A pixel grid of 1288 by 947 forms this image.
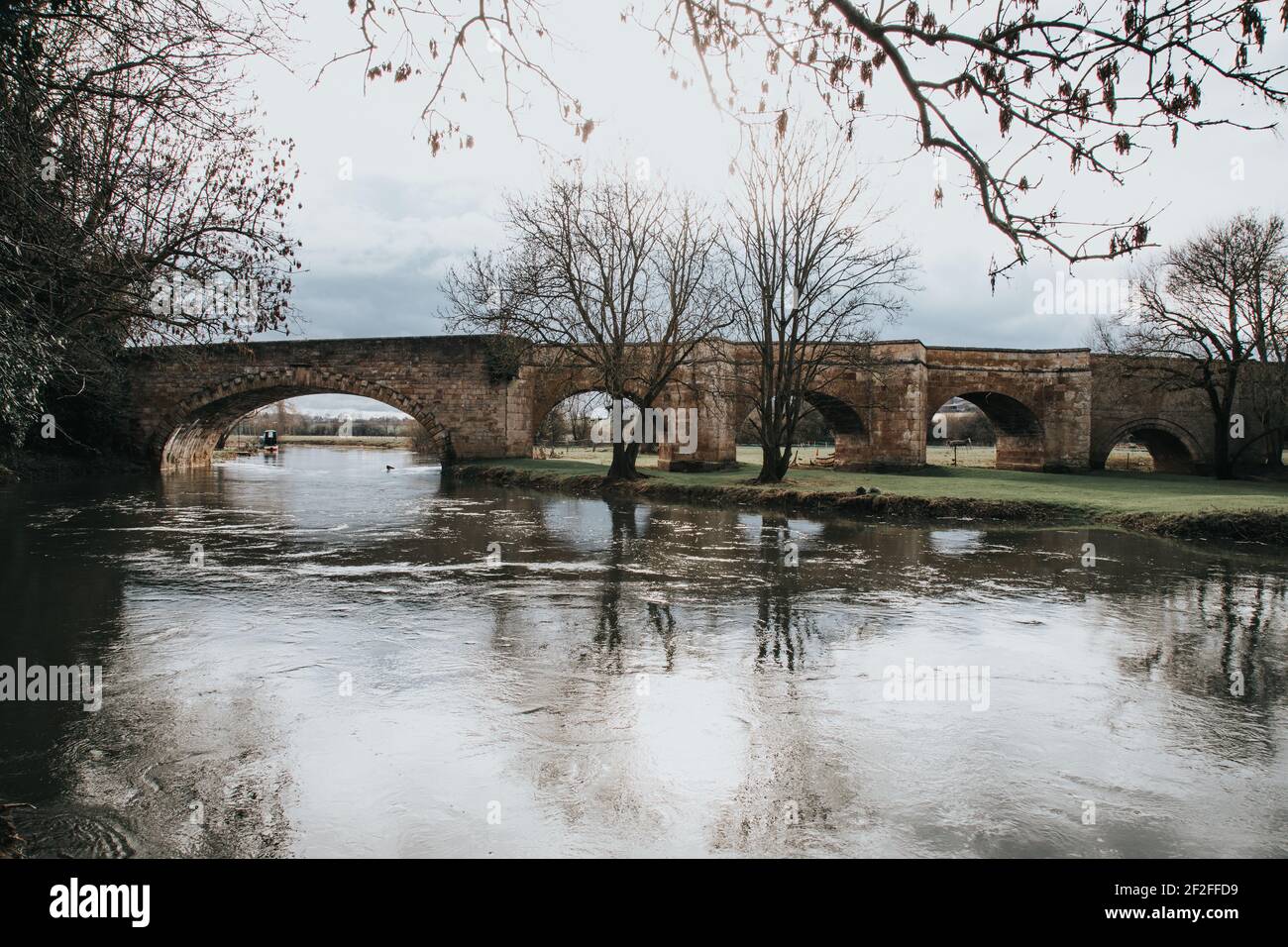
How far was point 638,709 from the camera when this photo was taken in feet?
17.3

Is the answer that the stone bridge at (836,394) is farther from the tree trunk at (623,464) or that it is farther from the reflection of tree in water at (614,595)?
the reflection of tree in water at (614,595)

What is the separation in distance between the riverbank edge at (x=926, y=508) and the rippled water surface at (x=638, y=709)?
410cm

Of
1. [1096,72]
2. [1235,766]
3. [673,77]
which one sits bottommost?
[1235,766]

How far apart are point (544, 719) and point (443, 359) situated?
31976 mm

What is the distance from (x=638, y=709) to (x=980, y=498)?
1559 cm

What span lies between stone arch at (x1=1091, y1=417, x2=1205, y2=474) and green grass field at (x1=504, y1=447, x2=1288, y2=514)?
69.4 inches

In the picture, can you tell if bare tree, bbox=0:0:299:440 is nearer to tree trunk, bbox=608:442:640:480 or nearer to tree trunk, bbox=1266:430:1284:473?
tree trunk, bbox=608:442:640:480

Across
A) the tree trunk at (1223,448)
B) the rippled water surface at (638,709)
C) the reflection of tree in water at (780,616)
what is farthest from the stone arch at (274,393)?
the tree trunk at (1223,448)

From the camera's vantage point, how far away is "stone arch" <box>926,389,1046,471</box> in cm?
3450

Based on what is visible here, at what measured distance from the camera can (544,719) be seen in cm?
506

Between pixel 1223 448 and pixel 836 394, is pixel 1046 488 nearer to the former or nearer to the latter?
pixel 836 394
